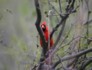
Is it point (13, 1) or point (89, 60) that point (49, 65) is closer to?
point (89, 60)

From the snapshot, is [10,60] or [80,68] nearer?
[80,68]

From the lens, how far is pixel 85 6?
15.9ft

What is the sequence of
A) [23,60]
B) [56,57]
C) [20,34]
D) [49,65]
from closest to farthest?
1. [49,65]
2. [56,57]
3. [23,60]
4. [20,34]

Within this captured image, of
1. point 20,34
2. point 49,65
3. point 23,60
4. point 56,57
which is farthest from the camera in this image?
point 20,34

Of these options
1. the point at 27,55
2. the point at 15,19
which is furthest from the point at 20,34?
the point at 27,55

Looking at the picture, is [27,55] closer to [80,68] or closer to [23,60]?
[23,60]

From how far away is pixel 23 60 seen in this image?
5582 millimetres

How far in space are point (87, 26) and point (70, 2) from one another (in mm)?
412


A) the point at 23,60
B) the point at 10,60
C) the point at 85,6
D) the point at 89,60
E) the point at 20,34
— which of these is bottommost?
the point at 10,60

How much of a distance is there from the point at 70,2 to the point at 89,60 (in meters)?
0.77

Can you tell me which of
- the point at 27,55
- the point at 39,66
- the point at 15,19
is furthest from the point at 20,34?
the point at 39,66

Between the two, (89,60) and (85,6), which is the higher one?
(85,6)

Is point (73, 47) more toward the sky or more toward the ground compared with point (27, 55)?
more toward the sky

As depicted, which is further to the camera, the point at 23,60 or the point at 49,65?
the point at 23,60
